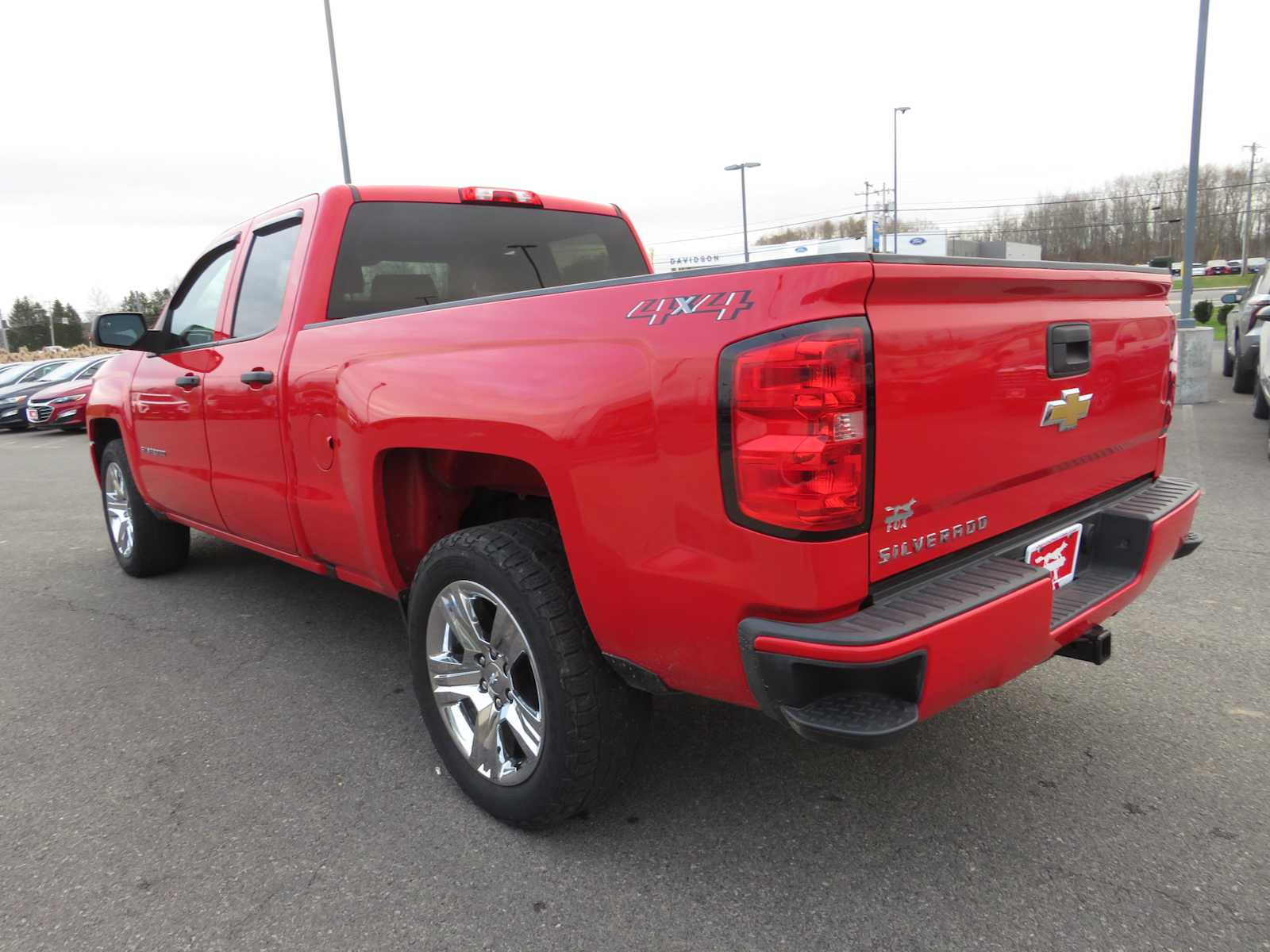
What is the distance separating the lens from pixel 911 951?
6.45 feet

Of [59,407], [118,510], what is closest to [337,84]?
[59,407]

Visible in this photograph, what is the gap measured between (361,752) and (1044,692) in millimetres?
2427

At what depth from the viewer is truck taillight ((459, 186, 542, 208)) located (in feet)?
12.3

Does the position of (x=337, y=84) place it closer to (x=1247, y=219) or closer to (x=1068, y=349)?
(x=1068, y=349)

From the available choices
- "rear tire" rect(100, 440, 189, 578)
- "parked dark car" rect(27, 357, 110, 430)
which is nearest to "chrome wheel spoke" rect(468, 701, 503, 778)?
"rear tire" rect(100, 440, 189, 578)

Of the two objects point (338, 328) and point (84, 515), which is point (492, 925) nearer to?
point (338, 328)

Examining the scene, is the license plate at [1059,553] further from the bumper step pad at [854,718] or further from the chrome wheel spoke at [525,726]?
the chrome wheel spoke at [525,726]

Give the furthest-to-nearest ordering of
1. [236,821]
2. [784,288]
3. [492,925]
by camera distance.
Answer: [236,821], [492,925], [784,288]

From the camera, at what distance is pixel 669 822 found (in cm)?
251

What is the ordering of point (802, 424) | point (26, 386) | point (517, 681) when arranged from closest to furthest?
1. point (802, 424)
2. point (517, 681)
3. point (26, 386)

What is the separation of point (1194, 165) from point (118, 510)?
12.4 metres

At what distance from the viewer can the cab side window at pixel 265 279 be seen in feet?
11.3

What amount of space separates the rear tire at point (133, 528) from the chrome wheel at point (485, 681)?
320 centimetres

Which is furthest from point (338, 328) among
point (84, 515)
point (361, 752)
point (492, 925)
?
point (84, 515)
